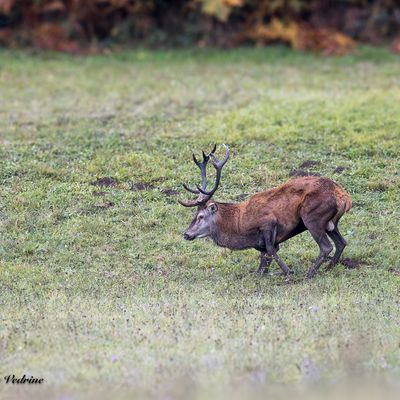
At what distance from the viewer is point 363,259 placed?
12.5 m

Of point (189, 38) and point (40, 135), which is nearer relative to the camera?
point (40, 135)

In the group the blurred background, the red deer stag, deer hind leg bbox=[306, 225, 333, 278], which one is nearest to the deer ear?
the red deer stag

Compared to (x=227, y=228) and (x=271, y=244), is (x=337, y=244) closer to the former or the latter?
(x=271, y=244)

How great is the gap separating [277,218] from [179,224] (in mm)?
2050

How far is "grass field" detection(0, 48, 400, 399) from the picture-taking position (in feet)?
30.3

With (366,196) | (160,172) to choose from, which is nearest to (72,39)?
(160,172)

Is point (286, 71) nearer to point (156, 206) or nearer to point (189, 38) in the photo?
point (189, 38)

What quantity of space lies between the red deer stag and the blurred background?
442 inches

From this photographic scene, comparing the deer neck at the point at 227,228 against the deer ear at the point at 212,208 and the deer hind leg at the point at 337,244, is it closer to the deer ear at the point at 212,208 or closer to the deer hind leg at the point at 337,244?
the deer ear at the point at 212,208

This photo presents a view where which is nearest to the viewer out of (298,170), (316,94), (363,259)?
(363,259)

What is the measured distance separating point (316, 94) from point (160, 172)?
16.2 ft

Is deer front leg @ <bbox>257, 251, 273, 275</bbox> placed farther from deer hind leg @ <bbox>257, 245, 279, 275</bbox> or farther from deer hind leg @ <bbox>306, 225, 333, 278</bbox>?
deer hind leg @ <bbox>306, 225, 333, 278</bbox>
